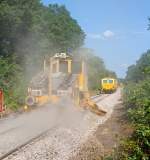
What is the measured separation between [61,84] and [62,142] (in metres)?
11.9

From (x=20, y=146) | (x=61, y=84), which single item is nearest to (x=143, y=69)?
(x=61, y=84)

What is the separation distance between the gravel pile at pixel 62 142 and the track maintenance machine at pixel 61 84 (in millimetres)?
2364

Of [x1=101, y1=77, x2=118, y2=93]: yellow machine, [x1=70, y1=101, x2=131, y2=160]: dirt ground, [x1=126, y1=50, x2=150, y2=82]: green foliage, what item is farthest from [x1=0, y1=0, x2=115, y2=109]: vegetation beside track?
[x1=101, y1=77, x2=118, y2=93]: yellow machine

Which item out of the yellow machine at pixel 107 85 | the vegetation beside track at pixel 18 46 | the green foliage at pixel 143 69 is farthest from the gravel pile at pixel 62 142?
the yellow machine at pixel 107 85

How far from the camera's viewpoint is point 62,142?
711 inches

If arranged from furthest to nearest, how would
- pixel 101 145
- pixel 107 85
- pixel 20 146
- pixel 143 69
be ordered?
pixel 107 85 < pixel 143 69 < pixel 101 145 < pixel 20 146

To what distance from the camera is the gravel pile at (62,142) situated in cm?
1504

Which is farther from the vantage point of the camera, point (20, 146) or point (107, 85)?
point (107, 85)

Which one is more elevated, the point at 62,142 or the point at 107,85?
the point at 107,85

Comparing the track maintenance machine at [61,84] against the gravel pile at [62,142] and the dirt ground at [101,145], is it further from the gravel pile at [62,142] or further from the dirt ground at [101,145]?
the dirt ground at [101,145]

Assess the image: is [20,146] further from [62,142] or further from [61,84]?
[61,84]

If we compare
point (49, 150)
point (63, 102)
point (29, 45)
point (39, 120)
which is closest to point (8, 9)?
point (29, 45)

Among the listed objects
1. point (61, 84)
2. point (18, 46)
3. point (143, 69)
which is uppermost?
point (18, 46)

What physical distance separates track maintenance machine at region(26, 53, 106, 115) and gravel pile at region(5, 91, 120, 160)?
2.36m
